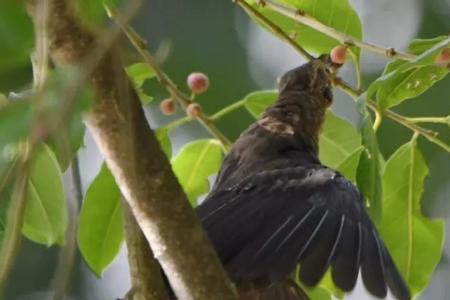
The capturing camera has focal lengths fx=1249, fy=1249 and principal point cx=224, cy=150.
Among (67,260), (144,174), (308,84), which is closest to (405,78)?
(308,84)

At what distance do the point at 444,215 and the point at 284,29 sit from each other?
1.99 m

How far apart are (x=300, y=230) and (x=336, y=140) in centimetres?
51

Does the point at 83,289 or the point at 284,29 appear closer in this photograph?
the point at 284,29

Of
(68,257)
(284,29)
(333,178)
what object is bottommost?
(333,178)

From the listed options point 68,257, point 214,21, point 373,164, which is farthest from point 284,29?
point 214,21

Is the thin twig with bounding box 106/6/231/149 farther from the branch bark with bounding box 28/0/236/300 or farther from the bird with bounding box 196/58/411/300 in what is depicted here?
the branch bark with bounding box 28/0/236/300

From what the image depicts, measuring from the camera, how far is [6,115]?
36.0 inches

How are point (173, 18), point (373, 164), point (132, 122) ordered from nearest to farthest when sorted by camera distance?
point (132, 122) < point (373, 164) < point (173, 18)

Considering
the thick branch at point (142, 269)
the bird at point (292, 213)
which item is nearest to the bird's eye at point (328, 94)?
the bird at point (292, 213)

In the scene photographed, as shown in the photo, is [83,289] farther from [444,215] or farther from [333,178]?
[333,178]

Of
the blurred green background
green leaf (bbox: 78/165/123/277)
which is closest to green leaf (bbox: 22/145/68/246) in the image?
green leaf (bbox: 78/165/123/277)

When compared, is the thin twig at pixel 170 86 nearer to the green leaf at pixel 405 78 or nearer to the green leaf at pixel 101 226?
the green leaf at pixel 101 226

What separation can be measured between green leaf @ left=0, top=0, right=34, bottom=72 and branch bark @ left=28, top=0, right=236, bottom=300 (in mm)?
239

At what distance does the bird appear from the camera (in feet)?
5.96
